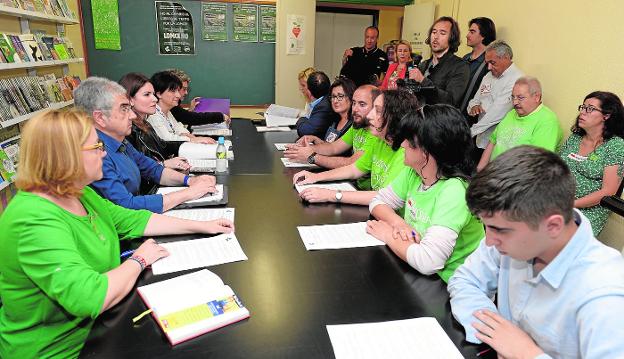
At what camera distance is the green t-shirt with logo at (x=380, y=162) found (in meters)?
1.94

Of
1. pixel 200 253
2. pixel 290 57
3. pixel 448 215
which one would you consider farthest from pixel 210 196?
pixel 290 57

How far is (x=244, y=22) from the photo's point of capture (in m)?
5.55

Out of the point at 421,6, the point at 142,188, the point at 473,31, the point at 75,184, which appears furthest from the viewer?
the point at 421,6

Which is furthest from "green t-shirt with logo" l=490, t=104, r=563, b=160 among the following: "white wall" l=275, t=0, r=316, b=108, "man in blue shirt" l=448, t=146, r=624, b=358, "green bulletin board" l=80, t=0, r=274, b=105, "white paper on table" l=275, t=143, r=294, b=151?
"green bulletin board" l=80, t=0, r=274, b=105

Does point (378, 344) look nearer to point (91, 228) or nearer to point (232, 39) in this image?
point (91, 228)

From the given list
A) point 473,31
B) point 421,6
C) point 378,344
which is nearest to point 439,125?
point 378,344

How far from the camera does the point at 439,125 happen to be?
1.39 m

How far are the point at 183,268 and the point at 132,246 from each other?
0.32m

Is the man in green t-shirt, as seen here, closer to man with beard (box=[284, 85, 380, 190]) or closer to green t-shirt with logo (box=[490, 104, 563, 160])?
green t-shirt with logo (box=[490, 104, 563, 160])

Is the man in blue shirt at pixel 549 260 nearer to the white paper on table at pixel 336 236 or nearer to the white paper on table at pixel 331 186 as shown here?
the white paper on table at pixel 336 236

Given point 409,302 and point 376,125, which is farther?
point 376,125

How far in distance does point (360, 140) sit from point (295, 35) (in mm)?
3369

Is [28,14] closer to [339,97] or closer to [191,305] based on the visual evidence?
[339,97]

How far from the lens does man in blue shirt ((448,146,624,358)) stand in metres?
0.79
